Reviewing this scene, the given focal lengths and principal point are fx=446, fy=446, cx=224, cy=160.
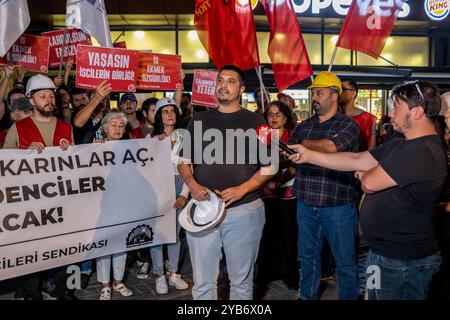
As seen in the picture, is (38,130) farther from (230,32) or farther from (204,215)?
(230,32)

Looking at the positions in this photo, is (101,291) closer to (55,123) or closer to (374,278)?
(55,123)

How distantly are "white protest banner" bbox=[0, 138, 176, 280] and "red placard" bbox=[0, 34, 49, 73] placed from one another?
343cm

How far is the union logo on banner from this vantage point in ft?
48.6

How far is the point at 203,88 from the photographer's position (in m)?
7.25

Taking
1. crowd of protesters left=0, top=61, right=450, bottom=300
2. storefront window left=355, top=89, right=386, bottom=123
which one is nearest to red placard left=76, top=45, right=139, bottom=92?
crowd of protesters left=0, top=61, right=450, bottom=300

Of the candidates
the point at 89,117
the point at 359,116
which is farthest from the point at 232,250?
the point at 359,116

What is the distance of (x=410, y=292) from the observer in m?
2.88

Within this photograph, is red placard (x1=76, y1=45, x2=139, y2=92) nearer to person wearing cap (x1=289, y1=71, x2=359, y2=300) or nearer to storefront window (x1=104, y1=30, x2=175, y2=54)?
person wearing cap (x1=289, y1=71, x2=359, y2=300)

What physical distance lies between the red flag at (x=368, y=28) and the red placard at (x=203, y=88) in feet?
7.50

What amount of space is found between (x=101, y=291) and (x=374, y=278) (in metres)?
3.04

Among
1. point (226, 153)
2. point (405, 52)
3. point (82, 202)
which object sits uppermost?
point (405, 52)

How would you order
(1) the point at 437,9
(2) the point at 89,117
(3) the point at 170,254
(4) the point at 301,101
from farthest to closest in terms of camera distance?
1. (1) the point at 437,9
2. (4) the point at 301,101
3. (2) the point at 89,117
4. (3) the point at 170,254

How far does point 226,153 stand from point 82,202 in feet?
5.61

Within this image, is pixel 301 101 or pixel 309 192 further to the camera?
pixel 301 101
